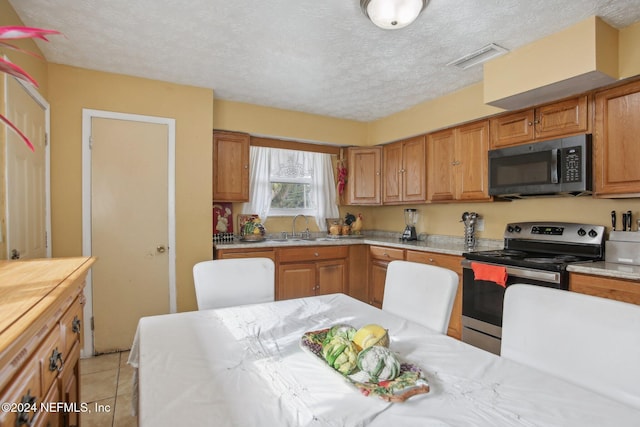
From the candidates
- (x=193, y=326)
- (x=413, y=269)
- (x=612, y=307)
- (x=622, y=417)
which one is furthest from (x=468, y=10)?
(x=193, y=326)

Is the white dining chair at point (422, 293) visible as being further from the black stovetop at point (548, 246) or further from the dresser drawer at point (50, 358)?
the dresser drawer at point (50, 358)

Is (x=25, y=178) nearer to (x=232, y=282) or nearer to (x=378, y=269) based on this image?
(x=232, y=282)

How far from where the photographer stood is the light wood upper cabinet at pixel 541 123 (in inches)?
94.0

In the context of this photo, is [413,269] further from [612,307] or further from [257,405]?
[257,405]

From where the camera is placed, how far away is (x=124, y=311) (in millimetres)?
2883

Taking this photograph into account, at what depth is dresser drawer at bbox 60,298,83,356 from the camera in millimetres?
1278

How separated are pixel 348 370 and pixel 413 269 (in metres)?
0.86

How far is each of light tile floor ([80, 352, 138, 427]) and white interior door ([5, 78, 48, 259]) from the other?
37.6 inches

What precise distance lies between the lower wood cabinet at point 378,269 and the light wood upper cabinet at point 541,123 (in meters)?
1.51

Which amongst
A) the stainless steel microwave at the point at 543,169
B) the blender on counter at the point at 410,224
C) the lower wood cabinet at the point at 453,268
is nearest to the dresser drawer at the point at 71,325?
the lower wood cabinet at the point at 453,268

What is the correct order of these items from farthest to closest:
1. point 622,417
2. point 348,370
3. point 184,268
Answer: point 184,268, point 348,370, point 622,417

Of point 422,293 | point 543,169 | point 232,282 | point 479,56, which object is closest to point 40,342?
point 232,282

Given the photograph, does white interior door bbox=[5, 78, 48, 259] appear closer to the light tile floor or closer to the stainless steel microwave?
the light tile floor

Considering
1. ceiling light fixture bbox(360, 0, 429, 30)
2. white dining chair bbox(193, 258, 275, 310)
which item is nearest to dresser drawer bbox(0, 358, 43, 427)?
white dining chair bbox(193, 258, 275, 310)
